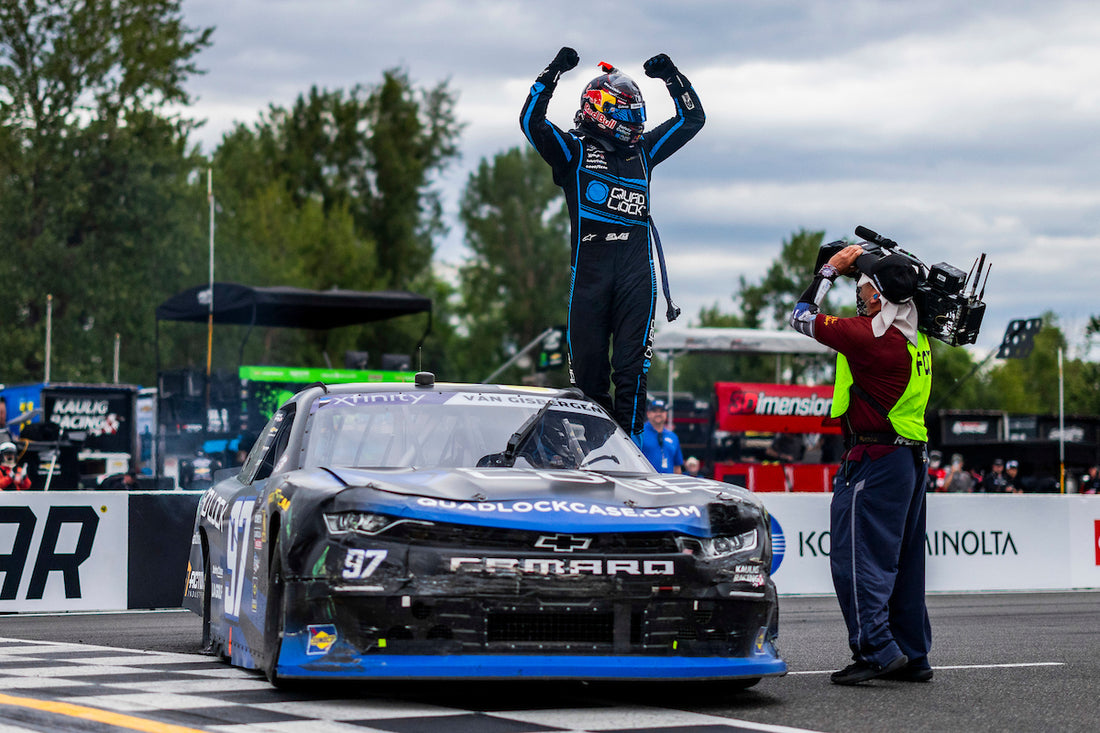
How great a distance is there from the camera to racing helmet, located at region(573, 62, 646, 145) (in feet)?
29.0

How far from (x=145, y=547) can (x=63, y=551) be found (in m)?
0.71

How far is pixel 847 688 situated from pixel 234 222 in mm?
56279

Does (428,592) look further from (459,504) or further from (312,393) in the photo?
(312,393)

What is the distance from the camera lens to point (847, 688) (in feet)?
21.7

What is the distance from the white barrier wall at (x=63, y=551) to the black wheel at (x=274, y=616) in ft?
23.3

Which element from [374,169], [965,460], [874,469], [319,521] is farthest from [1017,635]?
[374,169]

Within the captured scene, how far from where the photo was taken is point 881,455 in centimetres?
700

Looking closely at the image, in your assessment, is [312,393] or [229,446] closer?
[312,393]

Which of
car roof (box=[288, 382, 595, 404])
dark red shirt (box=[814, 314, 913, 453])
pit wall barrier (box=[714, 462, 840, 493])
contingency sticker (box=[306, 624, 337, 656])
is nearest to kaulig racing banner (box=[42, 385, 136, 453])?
pit wall barrier (box=[714, 462, 840, 493])

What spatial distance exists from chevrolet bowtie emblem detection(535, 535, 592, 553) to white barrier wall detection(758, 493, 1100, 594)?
32.1 feet

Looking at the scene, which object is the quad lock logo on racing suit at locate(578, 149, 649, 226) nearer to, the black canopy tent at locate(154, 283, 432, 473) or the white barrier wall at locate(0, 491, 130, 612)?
the white barrier wall at locate(0, 491, 130, 612)

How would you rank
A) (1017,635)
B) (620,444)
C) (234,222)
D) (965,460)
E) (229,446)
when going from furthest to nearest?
(234,222) → (965,460) → (229,446) → (1017,635) → (620,444)

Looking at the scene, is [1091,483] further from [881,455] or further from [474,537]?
[474,537]

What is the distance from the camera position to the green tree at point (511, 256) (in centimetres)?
7444
